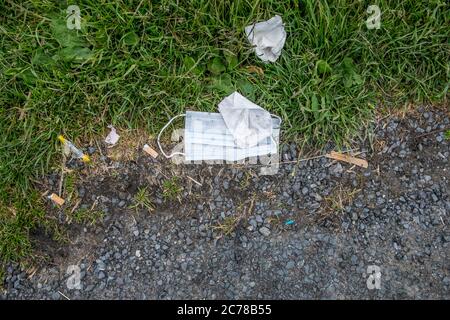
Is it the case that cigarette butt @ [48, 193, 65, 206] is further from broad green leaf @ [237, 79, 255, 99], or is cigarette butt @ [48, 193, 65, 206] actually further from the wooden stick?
the wooden stick

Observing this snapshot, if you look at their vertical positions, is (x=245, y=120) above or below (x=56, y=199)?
above

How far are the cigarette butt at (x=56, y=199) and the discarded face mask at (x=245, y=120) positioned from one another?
1194mm

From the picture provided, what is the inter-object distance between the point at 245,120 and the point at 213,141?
25 cm

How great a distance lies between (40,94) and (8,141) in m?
0.38

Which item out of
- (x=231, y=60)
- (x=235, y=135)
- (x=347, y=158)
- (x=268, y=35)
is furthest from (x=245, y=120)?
(x=347, y=158)

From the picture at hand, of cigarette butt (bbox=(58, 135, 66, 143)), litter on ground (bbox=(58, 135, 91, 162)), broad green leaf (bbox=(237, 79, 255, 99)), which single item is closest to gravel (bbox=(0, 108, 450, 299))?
litter on ground (bbox=(58, 135, 91, 162))

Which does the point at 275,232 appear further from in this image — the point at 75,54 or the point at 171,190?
the point at 75,54

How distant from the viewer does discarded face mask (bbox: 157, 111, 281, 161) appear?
Result: 11.1 feet

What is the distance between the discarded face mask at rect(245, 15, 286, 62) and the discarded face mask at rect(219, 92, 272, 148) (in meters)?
0.34

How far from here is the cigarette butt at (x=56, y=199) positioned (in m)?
3.35

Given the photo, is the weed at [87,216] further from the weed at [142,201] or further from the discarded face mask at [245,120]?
the discarded face mask at [245,120]

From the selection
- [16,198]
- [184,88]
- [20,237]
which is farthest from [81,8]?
[20,237]

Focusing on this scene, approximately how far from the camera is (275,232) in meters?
3.25

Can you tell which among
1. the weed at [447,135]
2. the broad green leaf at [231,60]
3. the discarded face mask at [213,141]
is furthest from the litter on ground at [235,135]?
the weed at [447,135]
